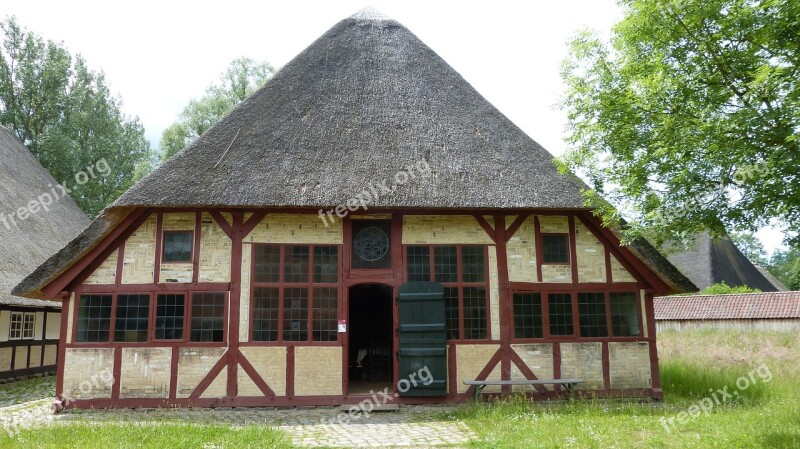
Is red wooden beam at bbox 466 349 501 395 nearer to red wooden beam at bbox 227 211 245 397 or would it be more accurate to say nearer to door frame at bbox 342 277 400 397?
door frame at bbox 342 277 400 397

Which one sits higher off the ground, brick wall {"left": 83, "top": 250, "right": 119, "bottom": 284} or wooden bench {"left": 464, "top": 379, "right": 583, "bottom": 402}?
brick wall {"left": 83, "top": 250, "right": 119, "bottom": 284}

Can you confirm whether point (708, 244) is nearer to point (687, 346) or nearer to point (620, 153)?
point (687, 346)

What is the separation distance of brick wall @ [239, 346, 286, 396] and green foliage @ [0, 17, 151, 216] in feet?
60.8

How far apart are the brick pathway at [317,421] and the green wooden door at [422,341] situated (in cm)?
42

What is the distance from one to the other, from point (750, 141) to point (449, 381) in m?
6.41

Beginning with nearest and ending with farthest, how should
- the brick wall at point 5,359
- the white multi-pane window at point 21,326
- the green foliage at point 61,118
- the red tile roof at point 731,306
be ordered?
the brick wall at point 5,359 < the white multi-pane window at point 21,326 < the red tile roof at point 731,306 < the green foliage at point 61,118

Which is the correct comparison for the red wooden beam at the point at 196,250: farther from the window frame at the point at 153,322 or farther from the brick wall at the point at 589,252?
the brick wall at the point at 589,252

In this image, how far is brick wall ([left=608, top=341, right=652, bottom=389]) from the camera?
36.0 feet

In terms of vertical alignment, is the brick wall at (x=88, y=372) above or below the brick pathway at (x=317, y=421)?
above

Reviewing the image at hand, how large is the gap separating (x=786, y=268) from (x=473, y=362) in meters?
71.1

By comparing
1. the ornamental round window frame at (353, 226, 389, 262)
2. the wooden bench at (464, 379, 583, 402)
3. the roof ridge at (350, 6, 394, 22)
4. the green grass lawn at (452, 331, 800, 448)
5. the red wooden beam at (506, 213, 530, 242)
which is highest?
the roof ridge at (350, 6, 394, 22)

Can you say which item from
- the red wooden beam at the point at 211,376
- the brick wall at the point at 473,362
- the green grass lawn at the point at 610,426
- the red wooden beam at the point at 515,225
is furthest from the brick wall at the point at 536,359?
the red wooden beam at the point at 211,376

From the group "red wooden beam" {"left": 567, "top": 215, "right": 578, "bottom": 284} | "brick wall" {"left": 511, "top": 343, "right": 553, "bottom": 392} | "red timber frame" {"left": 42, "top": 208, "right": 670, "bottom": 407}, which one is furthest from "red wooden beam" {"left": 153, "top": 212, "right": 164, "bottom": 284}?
"red wooden beam" {"left": 567, "top": 215, "right": 578, "bottom": 284}

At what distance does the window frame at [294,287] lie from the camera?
412 inches
